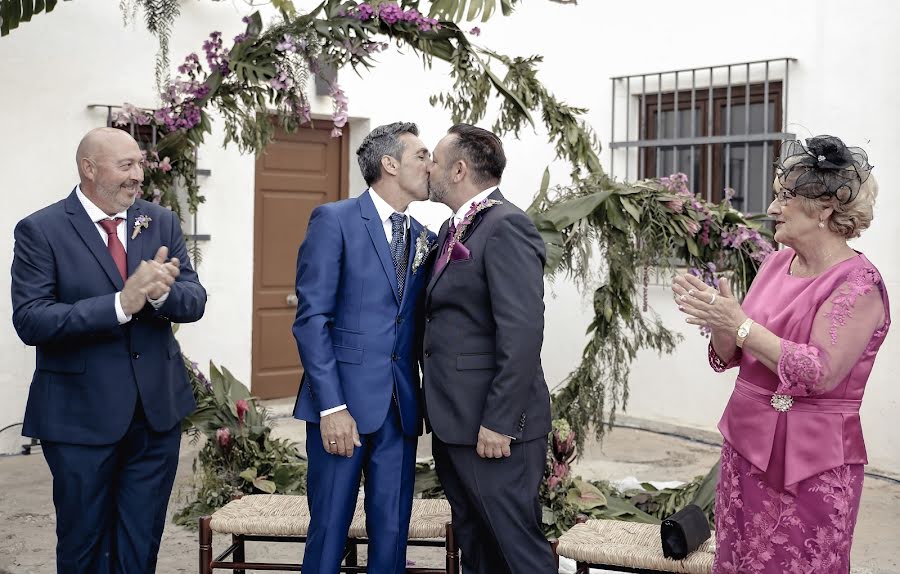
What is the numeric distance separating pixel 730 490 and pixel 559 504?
6.42 ft

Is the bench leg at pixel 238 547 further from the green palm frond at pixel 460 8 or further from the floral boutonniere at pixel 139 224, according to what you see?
the green palm frond at pixel 460 8

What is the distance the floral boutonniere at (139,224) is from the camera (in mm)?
3549

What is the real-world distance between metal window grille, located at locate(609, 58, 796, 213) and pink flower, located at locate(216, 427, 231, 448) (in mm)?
3990

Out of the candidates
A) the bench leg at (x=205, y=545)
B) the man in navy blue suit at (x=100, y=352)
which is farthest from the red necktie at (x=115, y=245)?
the bench leg at (x=205, y=545)

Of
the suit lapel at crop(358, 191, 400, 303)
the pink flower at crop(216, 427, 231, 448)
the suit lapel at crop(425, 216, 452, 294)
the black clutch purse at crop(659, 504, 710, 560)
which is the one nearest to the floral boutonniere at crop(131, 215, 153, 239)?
the suit lapel at crop(358, 191, 400, 303)

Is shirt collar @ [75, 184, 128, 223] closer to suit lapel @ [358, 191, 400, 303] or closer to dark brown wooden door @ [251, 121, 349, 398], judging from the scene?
suit lapel @ [358, 191, 400, 303]

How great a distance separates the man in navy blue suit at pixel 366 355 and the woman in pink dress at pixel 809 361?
1.07m

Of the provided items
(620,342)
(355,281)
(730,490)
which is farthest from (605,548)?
(620,342)

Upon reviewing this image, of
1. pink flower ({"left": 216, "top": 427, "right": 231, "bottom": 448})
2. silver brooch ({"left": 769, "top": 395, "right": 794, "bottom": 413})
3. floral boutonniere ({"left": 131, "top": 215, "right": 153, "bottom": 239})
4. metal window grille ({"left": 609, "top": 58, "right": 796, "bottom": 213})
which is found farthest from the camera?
metal window grille ({"left": 609, "top": 58, "right": 796, "bottom": 213})

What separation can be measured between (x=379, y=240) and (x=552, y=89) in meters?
5.40

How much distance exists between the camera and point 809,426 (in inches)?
113

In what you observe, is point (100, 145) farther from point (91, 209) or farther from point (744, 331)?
point (744, 331)

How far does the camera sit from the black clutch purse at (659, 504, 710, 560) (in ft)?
11.2

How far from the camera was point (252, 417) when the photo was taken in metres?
5.53
